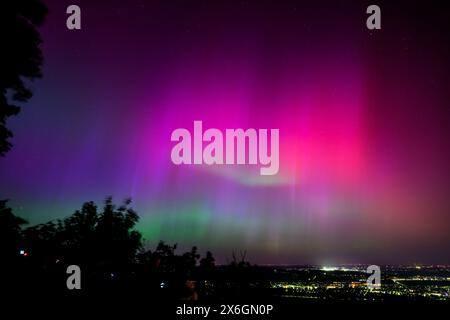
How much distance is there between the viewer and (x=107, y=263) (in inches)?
706

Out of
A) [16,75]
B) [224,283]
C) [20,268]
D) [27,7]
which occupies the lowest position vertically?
[224,283]

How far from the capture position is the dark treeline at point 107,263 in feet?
42.4

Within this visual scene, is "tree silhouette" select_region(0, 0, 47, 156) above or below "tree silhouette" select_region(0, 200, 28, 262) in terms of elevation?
above

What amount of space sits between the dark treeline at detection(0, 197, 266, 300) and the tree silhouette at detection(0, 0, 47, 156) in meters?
2.63

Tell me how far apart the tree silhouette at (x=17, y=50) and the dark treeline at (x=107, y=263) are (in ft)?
8.64

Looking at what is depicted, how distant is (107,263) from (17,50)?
9.04m

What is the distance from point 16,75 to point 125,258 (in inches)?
383

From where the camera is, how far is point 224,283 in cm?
1827

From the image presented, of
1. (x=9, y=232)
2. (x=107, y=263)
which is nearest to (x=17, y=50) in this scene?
(x=9, y=232)

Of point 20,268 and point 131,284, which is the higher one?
point 20,268

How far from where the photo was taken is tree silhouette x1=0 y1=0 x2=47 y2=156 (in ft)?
40.0
